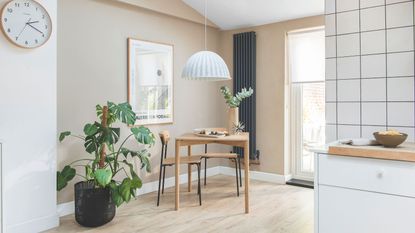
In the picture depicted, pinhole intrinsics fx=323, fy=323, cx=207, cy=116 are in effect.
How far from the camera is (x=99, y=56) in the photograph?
3697 mm

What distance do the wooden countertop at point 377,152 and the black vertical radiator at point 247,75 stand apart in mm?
3120

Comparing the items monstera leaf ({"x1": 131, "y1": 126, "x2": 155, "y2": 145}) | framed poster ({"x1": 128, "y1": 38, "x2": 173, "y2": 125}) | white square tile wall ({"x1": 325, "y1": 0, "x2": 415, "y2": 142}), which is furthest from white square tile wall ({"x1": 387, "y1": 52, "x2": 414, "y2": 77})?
framed poster ({"x1": 128, "y1": 38, "x2": 173, "y2": 125})

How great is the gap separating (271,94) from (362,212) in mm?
3165

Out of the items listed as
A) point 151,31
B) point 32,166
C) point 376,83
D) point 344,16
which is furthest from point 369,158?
point 151,31

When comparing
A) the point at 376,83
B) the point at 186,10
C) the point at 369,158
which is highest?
the point at 186,10

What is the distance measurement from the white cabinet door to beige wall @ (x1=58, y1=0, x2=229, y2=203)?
2.68 metres

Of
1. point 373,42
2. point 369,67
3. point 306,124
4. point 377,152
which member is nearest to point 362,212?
point 377,152

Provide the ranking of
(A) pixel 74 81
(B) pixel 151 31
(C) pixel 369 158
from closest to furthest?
1. (C) pixel 369 158
2. (A) pixel 74 81
3. (B) pixel 151 31

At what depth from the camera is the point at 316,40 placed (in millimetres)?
4414

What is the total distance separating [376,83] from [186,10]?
3.10m

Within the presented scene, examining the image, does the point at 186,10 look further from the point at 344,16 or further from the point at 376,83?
the point at 376,83

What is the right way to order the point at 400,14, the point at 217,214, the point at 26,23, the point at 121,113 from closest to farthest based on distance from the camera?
the point at 400,14
the point at 26,23
the point at 121,113
the point at 217,214

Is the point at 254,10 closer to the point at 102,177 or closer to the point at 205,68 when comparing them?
the point at 205,68

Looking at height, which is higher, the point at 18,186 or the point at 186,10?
the point at 186,10
